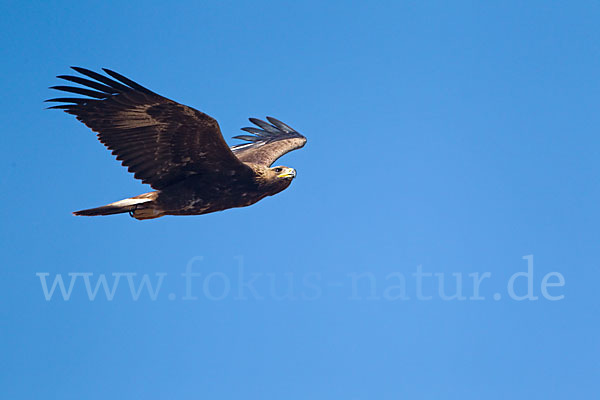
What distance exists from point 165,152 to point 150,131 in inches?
16.3

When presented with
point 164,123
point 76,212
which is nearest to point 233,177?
point 164,123

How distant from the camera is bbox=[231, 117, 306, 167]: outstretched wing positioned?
15.4m

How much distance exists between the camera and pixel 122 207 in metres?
12.8

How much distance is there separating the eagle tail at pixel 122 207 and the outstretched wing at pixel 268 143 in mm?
2427

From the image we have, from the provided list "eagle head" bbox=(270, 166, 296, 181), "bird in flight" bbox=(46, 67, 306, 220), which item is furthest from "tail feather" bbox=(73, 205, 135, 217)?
"eagle head" bbox=(270, 166, 296, 181)

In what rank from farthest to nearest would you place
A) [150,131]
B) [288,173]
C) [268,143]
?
[268,143], [288,173], [150,131]

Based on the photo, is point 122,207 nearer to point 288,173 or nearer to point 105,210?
point 105,210

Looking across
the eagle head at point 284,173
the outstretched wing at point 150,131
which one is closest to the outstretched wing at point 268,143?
the eagle head at point 284,173

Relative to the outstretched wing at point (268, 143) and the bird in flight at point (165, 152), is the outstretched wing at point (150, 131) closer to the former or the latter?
the bird in flight at point (165, 152)

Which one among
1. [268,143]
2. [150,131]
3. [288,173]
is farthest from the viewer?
[268,143]

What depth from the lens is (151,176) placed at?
1291cm

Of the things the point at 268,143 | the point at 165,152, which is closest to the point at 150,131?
the point at 165,152

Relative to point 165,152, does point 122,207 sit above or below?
below

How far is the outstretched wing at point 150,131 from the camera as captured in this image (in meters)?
12.0
